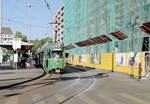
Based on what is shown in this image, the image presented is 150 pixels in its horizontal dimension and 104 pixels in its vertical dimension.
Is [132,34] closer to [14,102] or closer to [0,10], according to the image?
[0,10]

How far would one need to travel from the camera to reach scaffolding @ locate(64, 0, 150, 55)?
2433 centimetres

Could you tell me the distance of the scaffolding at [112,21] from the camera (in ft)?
79.8

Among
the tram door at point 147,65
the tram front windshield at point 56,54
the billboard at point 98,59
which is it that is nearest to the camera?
the tram door at point 147,65

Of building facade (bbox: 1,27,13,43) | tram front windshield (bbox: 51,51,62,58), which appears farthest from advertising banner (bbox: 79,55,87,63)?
building facade (bbox: 1,27,13,43)

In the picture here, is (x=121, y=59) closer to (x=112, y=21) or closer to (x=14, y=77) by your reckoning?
(x=112, y=21)

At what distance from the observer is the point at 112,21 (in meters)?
34.1

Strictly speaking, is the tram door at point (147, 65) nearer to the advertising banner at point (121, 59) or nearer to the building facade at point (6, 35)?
the advertising banner at point (121, 59)

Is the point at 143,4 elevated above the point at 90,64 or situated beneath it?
elevated above

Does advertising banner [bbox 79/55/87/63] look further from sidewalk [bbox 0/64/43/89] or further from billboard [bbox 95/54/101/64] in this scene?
sidewalk [bbox 0/64/43/89]

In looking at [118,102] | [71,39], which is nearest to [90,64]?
[71,39]

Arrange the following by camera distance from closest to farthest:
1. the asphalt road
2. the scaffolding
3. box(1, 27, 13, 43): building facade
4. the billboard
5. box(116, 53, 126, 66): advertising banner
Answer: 1. the asphalt road
2. the scaffolding
3. box(116, 53, 126, 66): advertising banner
4. the billboard
5. box(1, 27, 13, 43): building facade

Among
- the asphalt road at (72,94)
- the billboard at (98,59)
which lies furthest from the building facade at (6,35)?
the asphalt road at (72,94)

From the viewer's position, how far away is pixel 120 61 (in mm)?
28438

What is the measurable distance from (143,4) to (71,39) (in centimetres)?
4360
